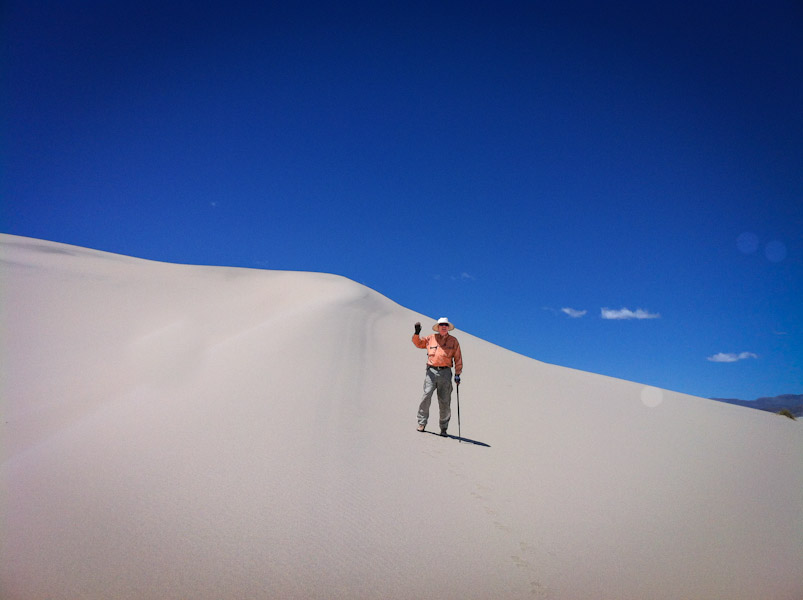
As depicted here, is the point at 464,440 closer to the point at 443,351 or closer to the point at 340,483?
the point at 443,351

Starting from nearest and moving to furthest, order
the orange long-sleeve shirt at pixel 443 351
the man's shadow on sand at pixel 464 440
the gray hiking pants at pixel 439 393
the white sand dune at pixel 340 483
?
the white sand dune at pixel 340 483
the man's shadow on sand at pixel 464 440
the gray hiking pants at pixel 439 393
the orange long-sleeve shirt at pixel 443 351

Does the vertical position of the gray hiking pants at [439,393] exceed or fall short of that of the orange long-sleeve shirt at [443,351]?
it falls short

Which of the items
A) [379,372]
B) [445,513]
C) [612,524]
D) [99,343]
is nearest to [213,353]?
[99,343]

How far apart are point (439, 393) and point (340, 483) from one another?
2586mm

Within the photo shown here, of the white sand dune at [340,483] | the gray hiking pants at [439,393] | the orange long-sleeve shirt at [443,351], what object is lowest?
the white sand dune at [340,483]

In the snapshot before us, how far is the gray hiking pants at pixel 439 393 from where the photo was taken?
5738 millimetres

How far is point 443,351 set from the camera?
595cm

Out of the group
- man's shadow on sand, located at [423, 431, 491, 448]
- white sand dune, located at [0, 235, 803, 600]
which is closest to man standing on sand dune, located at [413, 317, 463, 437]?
man's shadow on sand, located at [423, 431, 491, 448]

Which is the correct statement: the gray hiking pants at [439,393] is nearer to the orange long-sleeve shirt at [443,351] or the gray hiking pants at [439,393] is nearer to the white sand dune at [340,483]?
the orange long-sleeve shirt at [443,351]

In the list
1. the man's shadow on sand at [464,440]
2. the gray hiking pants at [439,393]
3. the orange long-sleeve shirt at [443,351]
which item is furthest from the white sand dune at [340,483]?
the orange long-sleeve shirt at [443,351]

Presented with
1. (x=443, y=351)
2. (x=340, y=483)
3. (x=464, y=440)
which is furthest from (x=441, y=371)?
(x=340, y=483)

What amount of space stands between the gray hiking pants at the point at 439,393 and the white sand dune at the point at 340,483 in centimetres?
35

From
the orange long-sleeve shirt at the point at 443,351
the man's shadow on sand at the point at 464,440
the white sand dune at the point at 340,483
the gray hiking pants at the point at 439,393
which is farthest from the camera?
the orange long-sleeve shirt at the point at 443,351

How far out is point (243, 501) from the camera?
3.02m
